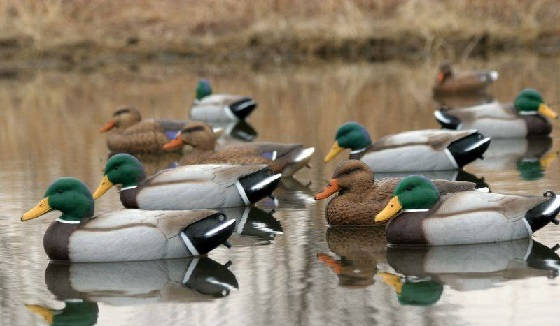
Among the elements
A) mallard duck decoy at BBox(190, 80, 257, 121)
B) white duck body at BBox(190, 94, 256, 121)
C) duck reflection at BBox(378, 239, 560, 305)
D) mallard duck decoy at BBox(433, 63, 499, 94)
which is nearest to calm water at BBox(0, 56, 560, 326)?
duck reflection at BBox(378, 239, 560, 305)

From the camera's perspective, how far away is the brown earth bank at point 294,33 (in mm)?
31750

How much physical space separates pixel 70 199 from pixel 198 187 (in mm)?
2185

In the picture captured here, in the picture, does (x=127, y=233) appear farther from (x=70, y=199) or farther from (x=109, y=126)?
(x=109, y=126)

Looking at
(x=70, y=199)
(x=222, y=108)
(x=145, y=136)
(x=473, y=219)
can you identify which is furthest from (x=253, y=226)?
(x=222, y=108)

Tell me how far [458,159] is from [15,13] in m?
23.1

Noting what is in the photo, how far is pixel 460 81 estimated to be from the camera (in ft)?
77.9

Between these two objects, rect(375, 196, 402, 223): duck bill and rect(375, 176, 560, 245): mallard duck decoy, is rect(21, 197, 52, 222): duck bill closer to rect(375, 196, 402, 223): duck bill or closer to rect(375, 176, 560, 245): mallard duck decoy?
rect(375, 196, 402, 223): duck bill

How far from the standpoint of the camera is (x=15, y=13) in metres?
34.3

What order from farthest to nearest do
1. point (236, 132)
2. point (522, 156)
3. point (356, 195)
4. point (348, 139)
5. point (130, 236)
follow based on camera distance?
point (236, 132) < point (522, 156) < point (348, 139) < point (356, 195) < point (130, 236)

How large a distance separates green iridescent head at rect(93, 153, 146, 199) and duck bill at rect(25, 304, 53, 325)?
2901mm

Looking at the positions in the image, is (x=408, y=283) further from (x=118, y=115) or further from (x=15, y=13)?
(x=15, y=13)

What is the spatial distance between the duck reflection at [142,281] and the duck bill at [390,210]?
120 centimetres

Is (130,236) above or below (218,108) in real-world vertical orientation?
above

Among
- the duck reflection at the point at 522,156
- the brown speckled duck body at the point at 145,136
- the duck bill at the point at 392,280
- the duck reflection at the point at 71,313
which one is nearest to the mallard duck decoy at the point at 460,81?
the duck reflection at the point at 522,156
